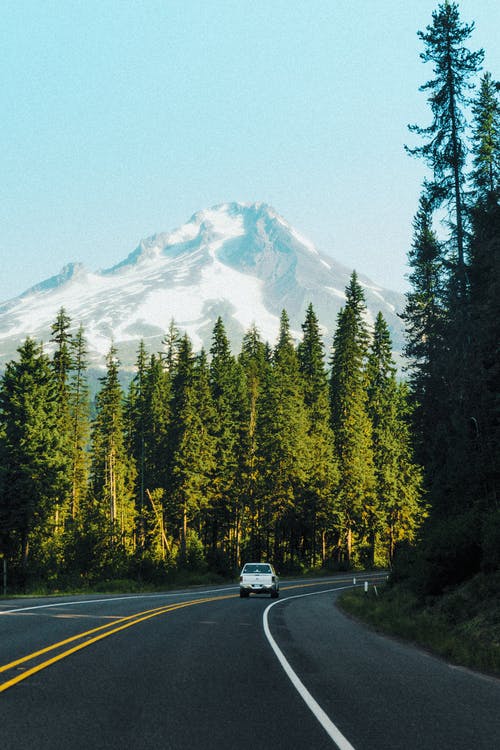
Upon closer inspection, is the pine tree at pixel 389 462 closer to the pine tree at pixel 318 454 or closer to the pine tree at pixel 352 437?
the pine tree at pixel 352 437

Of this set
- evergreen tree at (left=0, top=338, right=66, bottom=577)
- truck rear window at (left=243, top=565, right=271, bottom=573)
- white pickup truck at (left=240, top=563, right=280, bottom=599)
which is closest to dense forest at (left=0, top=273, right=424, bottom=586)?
evergreen tree at (left=0, top=338, right=66, bottom=577)

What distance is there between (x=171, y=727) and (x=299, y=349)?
76340mm

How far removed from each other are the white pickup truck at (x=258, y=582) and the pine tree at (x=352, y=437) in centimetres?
3100

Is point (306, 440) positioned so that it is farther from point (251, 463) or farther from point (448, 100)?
point (448, 100)

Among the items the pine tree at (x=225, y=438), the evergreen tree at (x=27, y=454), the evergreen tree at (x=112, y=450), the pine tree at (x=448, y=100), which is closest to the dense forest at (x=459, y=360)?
the pine tree at (x=448, y=100)

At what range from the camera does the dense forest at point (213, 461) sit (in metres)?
46.3

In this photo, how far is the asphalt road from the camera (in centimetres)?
679

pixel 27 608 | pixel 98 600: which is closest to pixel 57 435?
pixel 98 600

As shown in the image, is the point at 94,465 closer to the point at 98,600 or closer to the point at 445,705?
the point at 98,600

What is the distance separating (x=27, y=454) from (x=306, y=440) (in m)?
28.1

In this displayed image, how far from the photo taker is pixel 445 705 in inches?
342

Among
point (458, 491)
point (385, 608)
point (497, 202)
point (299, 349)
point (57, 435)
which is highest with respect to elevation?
point (299, 349)

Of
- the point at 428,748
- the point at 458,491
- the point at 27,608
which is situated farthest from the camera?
the point at 458,491

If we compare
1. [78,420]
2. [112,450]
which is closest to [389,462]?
[112,450]
